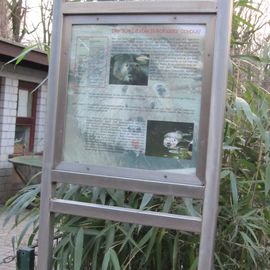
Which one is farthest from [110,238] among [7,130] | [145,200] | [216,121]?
[7,130]

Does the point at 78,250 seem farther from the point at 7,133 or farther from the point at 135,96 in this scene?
the point at 7,133

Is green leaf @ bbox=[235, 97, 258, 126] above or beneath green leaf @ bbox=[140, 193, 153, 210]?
above

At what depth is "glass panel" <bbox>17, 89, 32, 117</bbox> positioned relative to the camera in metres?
9.64

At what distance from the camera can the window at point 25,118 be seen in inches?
379

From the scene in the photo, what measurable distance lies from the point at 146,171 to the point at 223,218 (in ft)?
2.16

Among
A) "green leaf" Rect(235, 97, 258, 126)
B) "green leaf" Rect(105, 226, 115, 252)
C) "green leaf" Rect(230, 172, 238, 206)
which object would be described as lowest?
"green leaf" Rect(105, 226, 115, 252)

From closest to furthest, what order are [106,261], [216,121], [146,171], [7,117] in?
[216,121], [146,171], [106,261], [7,117]

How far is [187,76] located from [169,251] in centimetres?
102

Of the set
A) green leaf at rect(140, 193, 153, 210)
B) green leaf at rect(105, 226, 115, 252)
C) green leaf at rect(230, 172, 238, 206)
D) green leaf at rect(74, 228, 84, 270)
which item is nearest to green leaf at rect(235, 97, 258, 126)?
green leaf at rect(230, 172, 238, 206)

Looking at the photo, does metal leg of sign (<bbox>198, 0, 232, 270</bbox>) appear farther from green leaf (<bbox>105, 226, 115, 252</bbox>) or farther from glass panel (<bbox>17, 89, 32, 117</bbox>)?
glass panel (<bbox>17, 89, 32, 117</bbox>)

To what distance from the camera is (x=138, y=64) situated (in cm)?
243

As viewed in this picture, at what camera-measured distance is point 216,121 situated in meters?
2.25

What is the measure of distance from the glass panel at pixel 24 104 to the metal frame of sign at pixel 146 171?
23.8 ft

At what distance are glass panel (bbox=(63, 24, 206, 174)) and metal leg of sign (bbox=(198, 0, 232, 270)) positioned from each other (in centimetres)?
8
